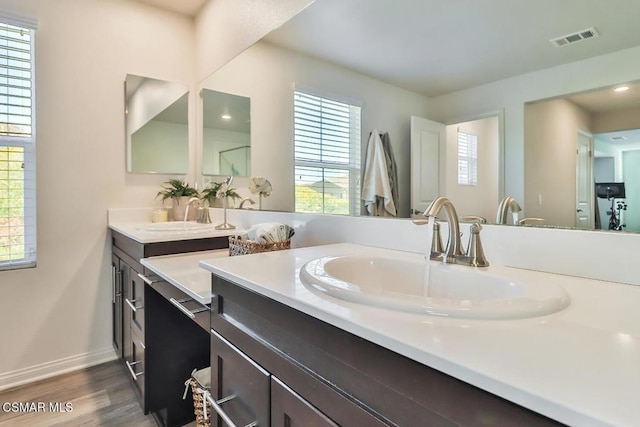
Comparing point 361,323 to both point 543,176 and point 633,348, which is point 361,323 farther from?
point 543,176

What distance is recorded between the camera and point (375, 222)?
1308 millimetres

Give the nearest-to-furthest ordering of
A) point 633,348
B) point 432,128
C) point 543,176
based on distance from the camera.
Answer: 1. point 633,348
2. point 543,176
3. point 432,128

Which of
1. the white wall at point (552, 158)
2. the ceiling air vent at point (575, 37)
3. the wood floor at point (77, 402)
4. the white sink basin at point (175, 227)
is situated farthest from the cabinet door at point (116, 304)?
the ceiling air vent at point (575, 37)

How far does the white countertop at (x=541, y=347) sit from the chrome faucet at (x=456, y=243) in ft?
0.76

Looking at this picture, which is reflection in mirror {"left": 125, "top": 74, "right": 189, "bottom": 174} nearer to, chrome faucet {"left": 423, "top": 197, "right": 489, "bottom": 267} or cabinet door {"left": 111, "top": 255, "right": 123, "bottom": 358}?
cabinet door {"left": 111, "top": 255, "right": 123, "bottom": 358}

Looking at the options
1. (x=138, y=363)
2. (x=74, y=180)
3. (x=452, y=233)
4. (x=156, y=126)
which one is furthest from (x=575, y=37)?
(x=74, y=180)

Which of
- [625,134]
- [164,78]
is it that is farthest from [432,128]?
[164,78]

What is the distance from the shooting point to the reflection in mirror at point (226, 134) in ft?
7.13

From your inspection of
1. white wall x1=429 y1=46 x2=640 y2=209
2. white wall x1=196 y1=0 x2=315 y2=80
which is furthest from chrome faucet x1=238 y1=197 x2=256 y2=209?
white wall x1=429 y1=46 x2=640 y2=209

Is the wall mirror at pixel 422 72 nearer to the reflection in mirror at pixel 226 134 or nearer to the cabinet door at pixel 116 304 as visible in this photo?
the reflection in mirror at pixel 226 134

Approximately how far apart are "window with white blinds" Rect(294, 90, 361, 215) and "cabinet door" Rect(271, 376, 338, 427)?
821 mm

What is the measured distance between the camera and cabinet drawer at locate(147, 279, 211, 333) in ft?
3.47

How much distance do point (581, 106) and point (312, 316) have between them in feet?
2.72

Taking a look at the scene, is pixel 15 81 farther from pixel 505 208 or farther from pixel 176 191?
pixel 505 208
